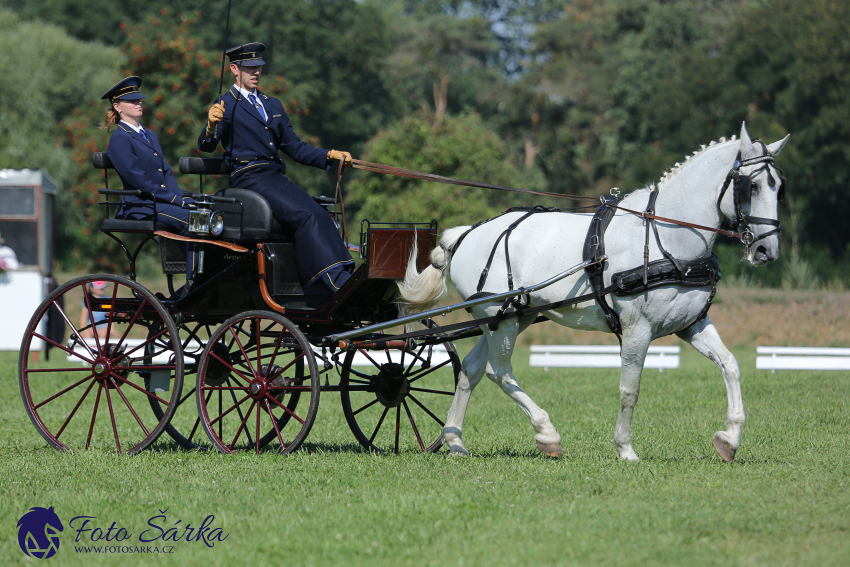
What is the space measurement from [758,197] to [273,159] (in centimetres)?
369

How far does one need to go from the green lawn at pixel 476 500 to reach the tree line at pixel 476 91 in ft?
62.8

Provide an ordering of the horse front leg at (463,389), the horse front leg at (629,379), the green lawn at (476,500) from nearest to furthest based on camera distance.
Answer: the green lawn at (476,500) < the horse front leg at (629,379) < the horse front leg at (463,389)

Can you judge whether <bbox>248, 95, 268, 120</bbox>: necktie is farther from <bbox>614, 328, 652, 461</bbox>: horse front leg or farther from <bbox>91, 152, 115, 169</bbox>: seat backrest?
<bbox>614, 328, 652, 461</bbox>: horse front leg

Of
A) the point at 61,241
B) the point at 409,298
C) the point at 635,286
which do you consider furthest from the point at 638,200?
the point at 61,241

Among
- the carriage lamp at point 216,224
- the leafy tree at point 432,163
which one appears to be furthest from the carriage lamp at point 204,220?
the leafy tree at point 432,163

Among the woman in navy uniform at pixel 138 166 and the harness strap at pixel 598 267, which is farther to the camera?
the woman in navy uniform at pixel 138 166

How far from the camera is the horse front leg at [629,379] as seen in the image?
Result: 7078 mm

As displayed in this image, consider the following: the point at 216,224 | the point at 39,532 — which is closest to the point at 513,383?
the point at 216,224

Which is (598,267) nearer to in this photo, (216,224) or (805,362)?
(216,224)

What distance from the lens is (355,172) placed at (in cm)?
3922

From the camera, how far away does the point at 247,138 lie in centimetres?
797

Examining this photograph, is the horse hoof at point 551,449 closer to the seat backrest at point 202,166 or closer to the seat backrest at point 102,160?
the seat backrest at point 202,166

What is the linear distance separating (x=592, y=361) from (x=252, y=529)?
37.5 feet

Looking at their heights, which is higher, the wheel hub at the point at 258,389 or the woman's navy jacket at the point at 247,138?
the woman's navy jacket at the point at 247,138
